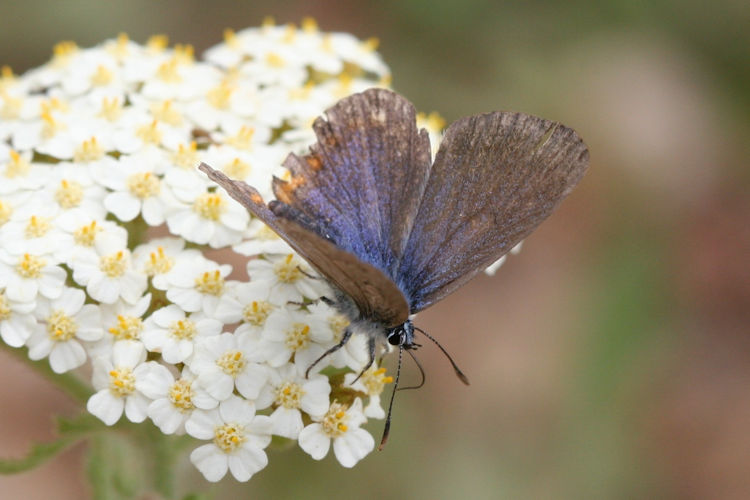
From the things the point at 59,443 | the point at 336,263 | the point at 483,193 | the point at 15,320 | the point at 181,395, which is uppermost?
the point at 483,193

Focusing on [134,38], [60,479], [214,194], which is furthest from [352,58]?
[60,479]

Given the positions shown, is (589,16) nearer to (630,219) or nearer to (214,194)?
(630,219)

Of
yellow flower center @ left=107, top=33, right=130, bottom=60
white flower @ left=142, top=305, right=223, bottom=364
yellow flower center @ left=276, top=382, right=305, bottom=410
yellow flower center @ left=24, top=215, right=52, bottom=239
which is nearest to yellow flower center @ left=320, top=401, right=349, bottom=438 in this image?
yellow flower center @ left=276, top=382, right=305, bottom=410

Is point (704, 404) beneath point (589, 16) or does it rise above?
beneath

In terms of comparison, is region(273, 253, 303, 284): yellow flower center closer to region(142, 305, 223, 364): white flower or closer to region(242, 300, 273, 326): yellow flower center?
region(242, 300, 273, 326): yellow flower center

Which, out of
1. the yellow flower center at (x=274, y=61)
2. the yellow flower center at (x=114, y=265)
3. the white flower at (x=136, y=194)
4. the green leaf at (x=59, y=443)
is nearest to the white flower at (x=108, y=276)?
the yellow flower center at (x=114, y=265)

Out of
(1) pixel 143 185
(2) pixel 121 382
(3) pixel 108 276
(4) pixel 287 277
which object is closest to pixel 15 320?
(3) pixel 108 276

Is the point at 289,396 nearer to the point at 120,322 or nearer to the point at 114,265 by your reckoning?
the point at 120,322

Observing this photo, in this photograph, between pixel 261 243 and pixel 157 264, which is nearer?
pixel 157 264
